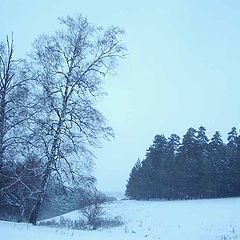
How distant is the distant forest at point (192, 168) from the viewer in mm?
68812

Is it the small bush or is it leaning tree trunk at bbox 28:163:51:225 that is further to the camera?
the small bush

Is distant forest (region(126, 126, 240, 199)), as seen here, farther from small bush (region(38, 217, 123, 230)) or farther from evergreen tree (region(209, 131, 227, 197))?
small bush (region(38, 217, 123, 230))

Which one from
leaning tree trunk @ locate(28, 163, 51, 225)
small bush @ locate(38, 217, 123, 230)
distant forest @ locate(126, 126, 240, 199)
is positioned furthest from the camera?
distant forest @ locate(126, 126, 240, 199)

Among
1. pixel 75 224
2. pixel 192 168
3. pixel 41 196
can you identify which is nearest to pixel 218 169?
Answer: pixel 192 168

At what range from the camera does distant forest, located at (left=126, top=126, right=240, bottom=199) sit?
68812mm

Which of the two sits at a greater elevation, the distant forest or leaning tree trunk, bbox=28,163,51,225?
the distant forest

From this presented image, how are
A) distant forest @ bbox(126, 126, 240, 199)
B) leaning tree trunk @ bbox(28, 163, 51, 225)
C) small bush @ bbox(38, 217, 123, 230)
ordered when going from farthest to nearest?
distant forest @ bbox(126, 126, 240, 199), small bush @ bbox(38, 217, 123, 230), leaning tree trunk @ bbox(28, 163, 51, 225)

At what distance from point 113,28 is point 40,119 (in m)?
5.99

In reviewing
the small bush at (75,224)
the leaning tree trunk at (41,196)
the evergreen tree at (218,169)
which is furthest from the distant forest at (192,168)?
the leaning tree trunk at (41,196)

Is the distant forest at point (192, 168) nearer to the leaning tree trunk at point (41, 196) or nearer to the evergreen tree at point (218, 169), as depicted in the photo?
the evergreen tree at point (218, 169)

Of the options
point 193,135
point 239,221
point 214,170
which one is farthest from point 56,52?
point 193,135

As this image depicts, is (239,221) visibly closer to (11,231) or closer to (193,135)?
(11,231)

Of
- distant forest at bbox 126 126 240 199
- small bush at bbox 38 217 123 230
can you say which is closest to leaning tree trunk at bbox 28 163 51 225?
small bush at bbox 38 217 123 230

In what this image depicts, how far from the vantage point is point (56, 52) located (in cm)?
1673
